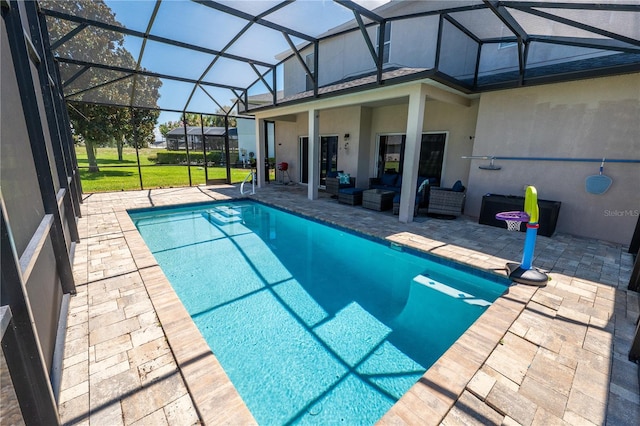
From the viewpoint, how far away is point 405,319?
3684 millimetres

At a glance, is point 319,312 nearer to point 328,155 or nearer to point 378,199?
point 378,199

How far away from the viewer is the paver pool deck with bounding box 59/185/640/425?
6.24 ft

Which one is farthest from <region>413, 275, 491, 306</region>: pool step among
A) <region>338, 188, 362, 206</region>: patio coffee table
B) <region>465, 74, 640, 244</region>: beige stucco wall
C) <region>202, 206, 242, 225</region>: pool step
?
<region>202, 206, 242, 225</region>: pool step

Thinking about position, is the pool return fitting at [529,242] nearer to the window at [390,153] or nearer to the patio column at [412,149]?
the patio column at [412,149]

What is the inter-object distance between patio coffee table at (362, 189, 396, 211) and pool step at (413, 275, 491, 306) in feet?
11.7

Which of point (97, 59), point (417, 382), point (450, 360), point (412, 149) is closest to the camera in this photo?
point (417, 382)

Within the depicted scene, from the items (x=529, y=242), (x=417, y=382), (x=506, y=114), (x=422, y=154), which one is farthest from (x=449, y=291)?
(x=422, y=154)

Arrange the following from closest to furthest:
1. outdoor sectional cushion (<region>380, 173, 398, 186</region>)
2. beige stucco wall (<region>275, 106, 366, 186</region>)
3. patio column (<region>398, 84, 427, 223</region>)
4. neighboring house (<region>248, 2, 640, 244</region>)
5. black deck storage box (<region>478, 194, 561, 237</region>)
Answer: neighboring house (<region>248, 2, 640, 244</region>)
black deck storage box (<region>478, 194, 561, 237</region>)
patio column (<region>398, 84, 427, 223</region>)
outdoor sectional cushion (<region>380, 173, 398, 186</region>)
beige stucco wall (<region>275, 106, 366, 186</region>)

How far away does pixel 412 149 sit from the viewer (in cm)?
644

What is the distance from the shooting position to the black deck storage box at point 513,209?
5848mm

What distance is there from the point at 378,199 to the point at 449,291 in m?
4.09

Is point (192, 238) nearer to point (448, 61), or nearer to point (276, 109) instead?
point (276, 109)

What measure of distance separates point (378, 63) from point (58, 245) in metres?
6.32

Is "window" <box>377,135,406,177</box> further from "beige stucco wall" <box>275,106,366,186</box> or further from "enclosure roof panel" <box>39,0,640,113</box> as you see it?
"enclosure roof panel" <box>39,0,640,113</box>
